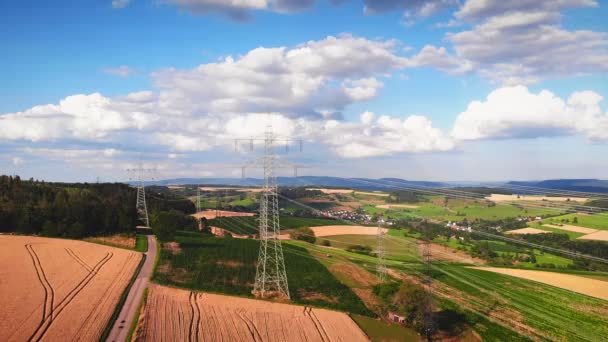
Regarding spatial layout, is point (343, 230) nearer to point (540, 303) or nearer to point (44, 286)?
point (540, 303)

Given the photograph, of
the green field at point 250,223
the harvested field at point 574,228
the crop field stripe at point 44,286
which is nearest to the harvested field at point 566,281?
the harvested field at point 574,228

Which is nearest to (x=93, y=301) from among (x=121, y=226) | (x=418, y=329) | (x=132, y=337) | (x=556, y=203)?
(x=132, y=337)

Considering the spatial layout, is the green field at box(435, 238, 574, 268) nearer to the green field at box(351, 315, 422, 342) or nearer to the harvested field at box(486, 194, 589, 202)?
the harvested field at box(486, 194, 589, 202)

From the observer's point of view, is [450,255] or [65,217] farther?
[450,255]

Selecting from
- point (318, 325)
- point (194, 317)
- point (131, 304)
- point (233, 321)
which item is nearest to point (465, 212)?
point (318, 325)

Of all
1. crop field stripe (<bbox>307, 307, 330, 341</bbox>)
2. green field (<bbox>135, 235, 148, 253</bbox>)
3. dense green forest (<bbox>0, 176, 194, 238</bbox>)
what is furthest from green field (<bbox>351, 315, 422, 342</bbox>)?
dense green forest (<bbox>0, 176, 194, 238</bbox>)

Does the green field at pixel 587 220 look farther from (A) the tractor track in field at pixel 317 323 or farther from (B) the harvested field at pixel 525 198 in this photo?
(A) the tractor track in field at pixel 317 323

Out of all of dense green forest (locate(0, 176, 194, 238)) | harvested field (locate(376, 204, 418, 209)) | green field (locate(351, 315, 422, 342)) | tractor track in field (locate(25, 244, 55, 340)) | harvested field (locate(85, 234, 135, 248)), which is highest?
dense green forest (locate(0, 176, 194, 238))
